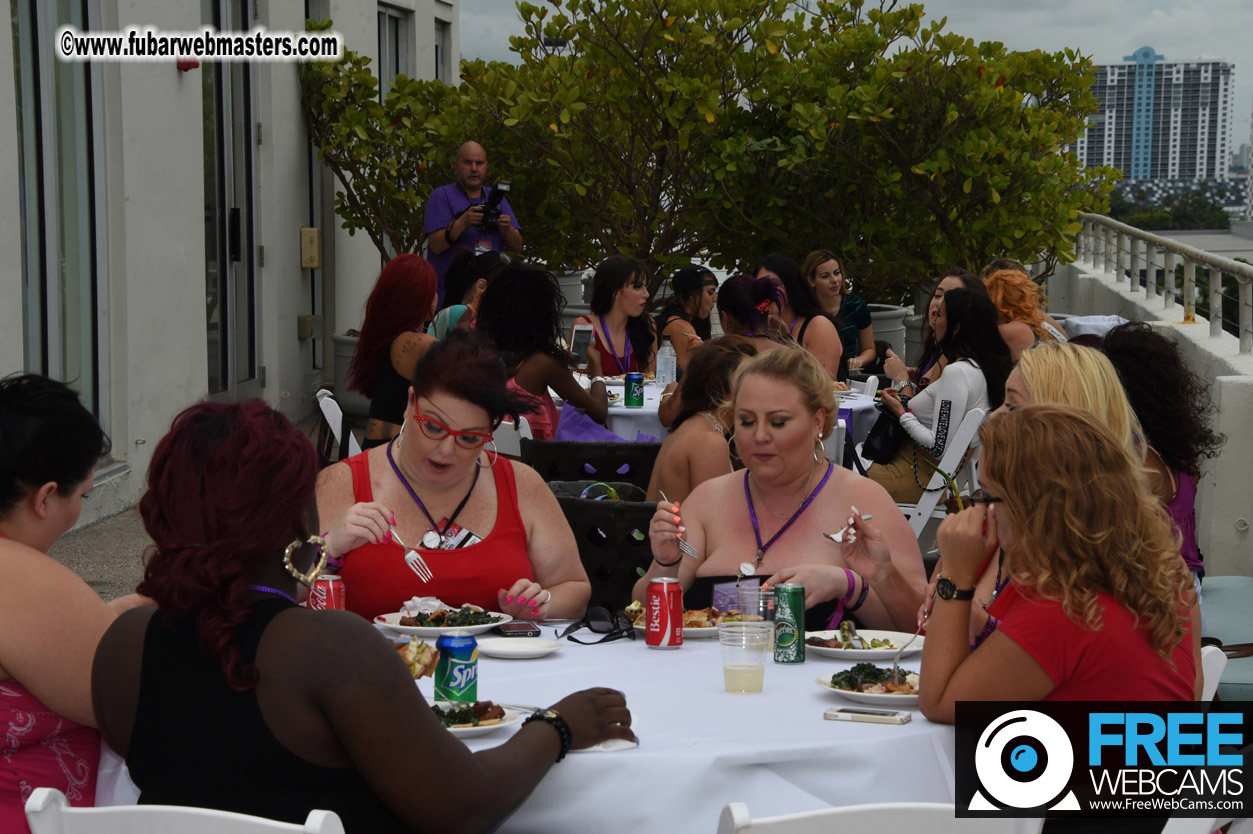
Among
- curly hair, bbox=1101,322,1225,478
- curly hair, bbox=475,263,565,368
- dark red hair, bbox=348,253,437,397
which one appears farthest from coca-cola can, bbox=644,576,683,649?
curly hair, bbox=475,263,565,368

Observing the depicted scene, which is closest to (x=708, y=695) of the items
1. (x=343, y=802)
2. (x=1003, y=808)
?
(x=1003, y=808)

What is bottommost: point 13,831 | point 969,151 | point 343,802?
point 13,831

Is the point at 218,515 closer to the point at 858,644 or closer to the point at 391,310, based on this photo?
the point at 858,644

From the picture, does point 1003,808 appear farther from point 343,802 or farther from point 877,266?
point 877,266

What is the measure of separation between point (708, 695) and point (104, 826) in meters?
1.12

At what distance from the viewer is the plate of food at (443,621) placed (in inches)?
110

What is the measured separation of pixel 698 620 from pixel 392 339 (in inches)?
113

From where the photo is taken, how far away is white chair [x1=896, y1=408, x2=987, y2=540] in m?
5.32

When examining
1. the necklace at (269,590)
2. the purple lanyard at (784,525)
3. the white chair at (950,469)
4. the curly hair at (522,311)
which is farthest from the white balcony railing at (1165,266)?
the necklace at (269,590)

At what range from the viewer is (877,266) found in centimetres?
1083

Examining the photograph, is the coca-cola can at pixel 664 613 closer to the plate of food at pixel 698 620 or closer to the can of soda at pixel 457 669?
the plate of food at pixel 698 620

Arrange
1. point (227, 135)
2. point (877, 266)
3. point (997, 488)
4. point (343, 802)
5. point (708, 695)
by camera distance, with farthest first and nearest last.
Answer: point (877, 266)
point (227, 135)
point (708, 695)
point (997, 488)
point (343, 802)

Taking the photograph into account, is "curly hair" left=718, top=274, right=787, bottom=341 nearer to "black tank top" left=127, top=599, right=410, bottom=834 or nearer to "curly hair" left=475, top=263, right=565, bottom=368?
"curly hair" left=475, top=263, right=565, bottom=368

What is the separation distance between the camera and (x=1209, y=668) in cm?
239
